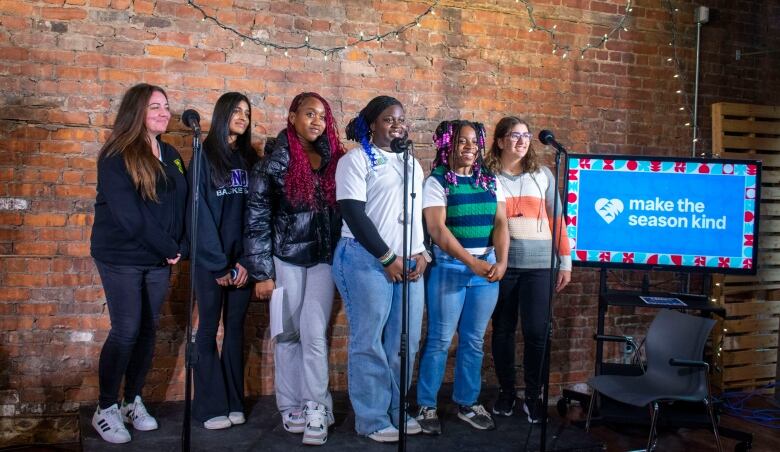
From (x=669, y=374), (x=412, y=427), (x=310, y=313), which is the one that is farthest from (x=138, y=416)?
(x=669, y=374)

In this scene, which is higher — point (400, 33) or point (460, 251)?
point (400, 33)

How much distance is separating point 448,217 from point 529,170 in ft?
2.02

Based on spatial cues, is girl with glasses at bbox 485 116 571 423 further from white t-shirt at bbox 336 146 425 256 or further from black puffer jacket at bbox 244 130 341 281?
black puffer jacket at bbox 244 130 341 281

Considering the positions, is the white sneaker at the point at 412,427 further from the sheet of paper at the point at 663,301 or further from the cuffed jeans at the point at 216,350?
the sheet of paper at the point at 663,301

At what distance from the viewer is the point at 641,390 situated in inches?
146

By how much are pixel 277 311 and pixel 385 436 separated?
2.62 ft

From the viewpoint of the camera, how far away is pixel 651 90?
5168 millimetres

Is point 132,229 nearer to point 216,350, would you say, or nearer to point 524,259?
point 216,350

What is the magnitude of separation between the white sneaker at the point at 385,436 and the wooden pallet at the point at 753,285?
2.84 metres

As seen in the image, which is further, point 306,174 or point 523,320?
point 523,320

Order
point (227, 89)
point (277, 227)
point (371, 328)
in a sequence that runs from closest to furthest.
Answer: point (371, 328)
point (277, 227)
point (227, 89)

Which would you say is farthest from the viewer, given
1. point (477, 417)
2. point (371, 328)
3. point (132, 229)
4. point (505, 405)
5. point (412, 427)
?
point (505, 405)

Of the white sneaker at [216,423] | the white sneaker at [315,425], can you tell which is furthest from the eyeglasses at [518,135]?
the white sneaker at [216,423]

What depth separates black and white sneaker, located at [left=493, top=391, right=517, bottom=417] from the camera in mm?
4113
